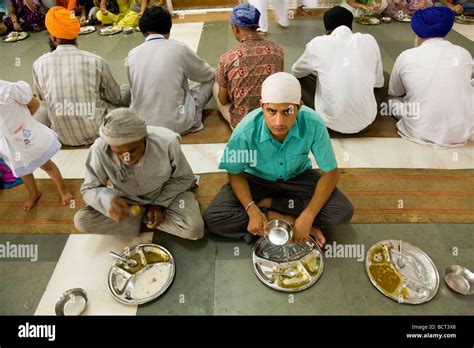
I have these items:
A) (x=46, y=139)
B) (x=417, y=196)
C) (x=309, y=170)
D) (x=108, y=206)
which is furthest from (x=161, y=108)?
(x=417, y=196)

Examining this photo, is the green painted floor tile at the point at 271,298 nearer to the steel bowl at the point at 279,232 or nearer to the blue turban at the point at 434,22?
the steel bowl at the point at 279,232

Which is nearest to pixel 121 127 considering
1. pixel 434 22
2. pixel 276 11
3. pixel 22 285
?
pixel 22 285

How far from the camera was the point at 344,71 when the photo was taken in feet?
8.68

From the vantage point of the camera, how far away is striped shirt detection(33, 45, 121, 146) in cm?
256

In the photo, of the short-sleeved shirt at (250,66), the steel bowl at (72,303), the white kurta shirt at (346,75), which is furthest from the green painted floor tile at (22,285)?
the white kurta shirt at (346,75)

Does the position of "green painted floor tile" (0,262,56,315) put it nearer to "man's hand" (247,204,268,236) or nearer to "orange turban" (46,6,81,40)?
"man's hand" (247,204,268,236)

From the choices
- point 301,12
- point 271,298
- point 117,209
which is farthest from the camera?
point 301,12

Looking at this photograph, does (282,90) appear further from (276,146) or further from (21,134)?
(21,134)

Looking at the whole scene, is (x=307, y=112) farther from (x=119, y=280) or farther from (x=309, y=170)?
(x=119, y=280)

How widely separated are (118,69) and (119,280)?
295 cm

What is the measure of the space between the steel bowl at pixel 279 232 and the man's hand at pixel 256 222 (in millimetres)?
37

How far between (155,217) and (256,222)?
0.65 meters

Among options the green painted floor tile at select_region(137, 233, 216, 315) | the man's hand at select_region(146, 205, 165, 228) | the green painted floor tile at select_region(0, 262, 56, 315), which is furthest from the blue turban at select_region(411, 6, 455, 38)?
the green painted floor tile at select_region(0, 262, 56, 315)

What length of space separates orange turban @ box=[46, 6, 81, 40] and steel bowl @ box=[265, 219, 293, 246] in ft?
6.83
